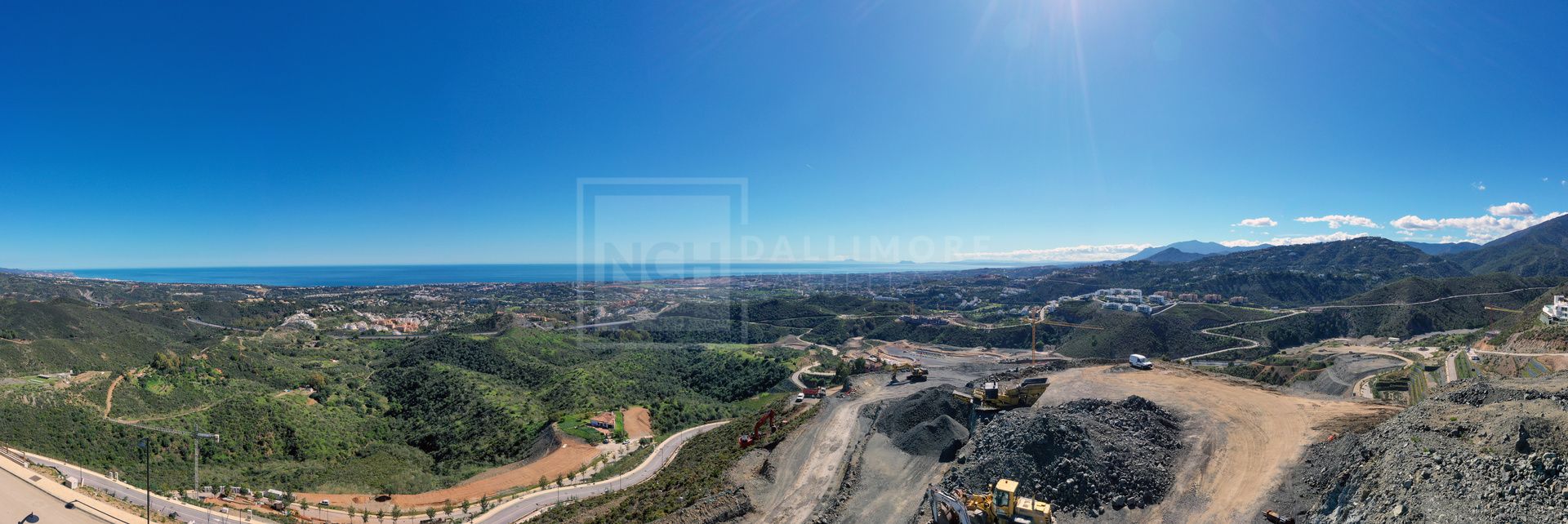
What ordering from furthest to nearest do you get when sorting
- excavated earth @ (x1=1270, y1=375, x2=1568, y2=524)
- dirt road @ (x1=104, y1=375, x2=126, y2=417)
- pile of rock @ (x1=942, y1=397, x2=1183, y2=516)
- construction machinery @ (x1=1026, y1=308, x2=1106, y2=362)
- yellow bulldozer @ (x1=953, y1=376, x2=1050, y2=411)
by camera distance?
construction machinery @ (x1=1026, y1=308, x2=1106, y2=362) → dirt road @ (x1=104, y1=375, x2=126, y2=417) → yellow bulldozer @ (x1=953, y1=376, x2=1050, y2=411) → pile of rock @ (x1=942, y1=397, x2=1183, y2=516) → excavated earth @ (x1=1270, y1=375, x2=1568, y2=524)

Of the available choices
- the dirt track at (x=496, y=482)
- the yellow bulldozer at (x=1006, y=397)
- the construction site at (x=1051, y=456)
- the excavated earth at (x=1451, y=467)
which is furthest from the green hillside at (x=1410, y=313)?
the dirt track at (x=496, y=482)

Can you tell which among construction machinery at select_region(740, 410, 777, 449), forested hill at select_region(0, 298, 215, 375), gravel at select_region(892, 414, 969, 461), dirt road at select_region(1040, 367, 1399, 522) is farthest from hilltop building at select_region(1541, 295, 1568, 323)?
forested hill at select_region(0, 298, 215, 375)

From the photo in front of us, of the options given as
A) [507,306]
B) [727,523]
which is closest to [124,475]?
[727,523]

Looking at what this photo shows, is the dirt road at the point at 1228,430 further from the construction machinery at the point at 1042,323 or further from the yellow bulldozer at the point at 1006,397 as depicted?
the construction machinery at the point at 1042,323

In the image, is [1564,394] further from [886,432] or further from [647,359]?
[647,359]

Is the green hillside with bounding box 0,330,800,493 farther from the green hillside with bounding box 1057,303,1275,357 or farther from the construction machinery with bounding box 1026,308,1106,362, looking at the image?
the green hillside with bounding box 1057,303,1275,357

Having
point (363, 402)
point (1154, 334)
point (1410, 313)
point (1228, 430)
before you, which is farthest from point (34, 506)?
point (1410, 313)

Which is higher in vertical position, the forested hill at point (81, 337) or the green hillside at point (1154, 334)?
the forested hill at point (81, 337)
